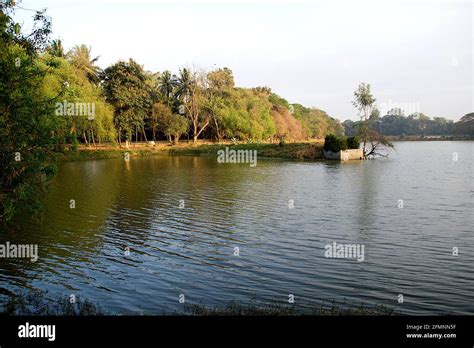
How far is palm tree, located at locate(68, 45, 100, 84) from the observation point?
3425 inches

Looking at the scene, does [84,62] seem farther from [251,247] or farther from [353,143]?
[251,247]

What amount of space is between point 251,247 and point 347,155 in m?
55.0

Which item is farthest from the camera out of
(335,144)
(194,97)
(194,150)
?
(194,97)

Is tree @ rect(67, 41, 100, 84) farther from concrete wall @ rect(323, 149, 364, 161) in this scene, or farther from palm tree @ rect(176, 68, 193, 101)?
concrete wall @ rect(323, 149, 364, 161)

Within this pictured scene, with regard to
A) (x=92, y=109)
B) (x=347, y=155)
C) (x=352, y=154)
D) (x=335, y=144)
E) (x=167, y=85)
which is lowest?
(x=347, y=155)

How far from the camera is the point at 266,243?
64.1 ft

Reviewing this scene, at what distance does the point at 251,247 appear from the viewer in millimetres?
18906

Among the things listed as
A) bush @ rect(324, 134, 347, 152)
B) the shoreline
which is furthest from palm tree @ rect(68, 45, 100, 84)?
bush @ rect(324, 134, 347, 152)

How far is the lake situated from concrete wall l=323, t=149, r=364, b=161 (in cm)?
3371

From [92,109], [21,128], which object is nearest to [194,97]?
[92,109]

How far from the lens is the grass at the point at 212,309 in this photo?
434 inches

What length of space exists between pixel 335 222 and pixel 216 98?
3237 inches
